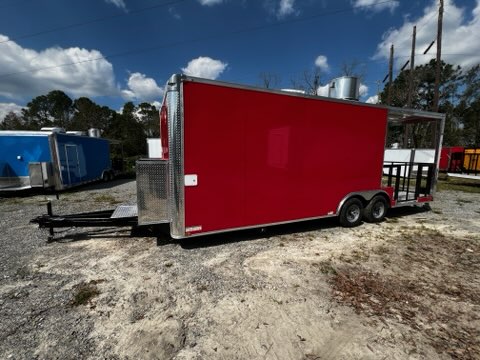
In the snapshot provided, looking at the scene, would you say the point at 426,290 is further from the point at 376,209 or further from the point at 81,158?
the point at 81,158

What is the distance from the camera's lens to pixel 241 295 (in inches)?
131

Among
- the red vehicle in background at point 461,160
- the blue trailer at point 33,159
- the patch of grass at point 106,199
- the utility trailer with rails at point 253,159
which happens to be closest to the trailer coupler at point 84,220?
the utility trailer with rails at point 253,159

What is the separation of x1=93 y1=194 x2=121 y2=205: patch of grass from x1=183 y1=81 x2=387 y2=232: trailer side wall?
6402 mm

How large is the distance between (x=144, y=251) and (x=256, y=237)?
2.36 meters

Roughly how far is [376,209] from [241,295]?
4874 mm

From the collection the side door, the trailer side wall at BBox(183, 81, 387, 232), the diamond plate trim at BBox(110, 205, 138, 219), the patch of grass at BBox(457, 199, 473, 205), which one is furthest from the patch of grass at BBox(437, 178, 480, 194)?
the side door

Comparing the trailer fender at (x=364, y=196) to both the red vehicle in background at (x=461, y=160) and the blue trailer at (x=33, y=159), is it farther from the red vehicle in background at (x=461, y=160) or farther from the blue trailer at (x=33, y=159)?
the red vehicle in background at (x=461, y=160)

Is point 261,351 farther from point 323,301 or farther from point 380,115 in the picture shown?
point 380,115

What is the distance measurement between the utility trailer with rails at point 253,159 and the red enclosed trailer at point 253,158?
17 millimetres

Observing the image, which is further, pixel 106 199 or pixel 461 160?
pixel 461 160

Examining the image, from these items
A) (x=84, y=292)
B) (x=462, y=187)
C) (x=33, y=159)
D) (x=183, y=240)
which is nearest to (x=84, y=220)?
(x=84, y=292)

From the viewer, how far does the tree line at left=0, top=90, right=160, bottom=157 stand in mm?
39781

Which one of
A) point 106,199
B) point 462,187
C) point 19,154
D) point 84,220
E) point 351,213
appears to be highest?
point 19,154

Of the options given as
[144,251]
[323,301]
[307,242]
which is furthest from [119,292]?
[307,242]
